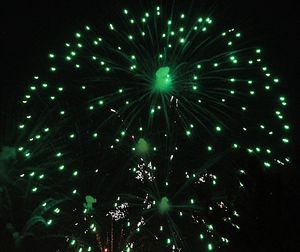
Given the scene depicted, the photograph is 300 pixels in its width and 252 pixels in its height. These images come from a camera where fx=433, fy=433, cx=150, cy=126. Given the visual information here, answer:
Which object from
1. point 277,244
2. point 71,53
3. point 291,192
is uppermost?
point 71,53

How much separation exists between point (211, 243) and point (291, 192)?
7.13 ft

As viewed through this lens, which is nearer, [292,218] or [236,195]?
[292,218]

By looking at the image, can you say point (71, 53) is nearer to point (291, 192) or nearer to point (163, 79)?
point (163, 79)

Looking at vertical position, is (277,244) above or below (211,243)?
below

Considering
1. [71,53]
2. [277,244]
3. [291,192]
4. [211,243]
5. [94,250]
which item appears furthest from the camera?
[94,250]

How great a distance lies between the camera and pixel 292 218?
6.98 meters

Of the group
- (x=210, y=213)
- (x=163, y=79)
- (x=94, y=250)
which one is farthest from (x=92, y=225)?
(x=210, y=213)

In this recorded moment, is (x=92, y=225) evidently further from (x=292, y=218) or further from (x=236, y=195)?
(x=292, y=218)

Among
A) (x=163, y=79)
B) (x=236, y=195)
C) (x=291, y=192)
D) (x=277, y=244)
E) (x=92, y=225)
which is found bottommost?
(x=277, y=244)

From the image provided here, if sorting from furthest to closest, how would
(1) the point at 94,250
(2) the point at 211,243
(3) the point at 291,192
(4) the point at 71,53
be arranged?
1. (1) the point at 94,250
2. (4) the point at 71,53
3. (2) the point at 211,243
4. (3) the point at 291,192

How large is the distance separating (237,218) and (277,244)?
0.81m

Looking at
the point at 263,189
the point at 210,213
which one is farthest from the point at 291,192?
the point at 210,213

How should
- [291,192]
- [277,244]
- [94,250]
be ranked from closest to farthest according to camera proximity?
[277,244] → [291,192] → [94,250]

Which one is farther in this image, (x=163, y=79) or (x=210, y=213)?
(x=163, y=79)
